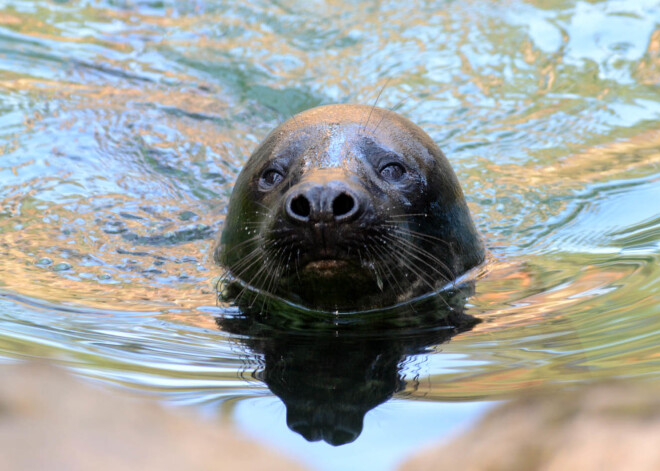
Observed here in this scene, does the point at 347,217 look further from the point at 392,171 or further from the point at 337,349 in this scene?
the point at 392,171

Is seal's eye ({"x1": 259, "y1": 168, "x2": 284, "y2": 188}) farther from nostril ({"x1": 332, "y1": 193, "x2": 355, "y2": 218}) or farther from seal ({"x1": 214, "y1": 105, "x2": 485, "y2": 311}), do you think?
nostril ({"x1": 332, "y1": 193, "x2": 355, "y2": 218})

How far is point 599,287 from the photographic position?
3.98 metres

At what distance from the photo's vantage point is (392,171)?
4082 millimetres

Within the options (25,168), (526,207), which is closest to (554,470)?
(526,207)

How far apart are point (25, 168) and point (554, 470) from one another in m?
4.99

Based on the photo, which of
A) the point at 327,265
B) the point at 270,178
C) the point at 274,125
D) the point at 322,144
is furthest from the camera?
the point at 274,125

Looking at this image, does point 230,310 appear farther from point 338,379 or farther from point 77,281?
point 338,379

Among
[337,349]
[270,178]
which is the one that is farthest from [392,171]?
[337,349]

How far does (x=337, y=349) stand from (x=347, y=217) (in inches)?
20.1

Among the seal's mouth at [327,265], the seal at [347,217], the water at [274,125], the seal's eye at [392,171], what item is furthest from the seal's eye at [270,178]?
the seal's mouth at [327,265]

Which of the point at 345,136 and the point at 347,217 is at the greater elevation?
the point at 345,136

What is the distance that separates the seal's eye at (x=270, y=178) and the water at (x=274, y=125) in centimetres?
61

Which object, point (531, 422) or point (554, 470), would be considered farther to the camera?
point (531, 422)

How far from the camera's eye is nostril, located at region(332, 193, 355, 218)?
3402 millimetres
